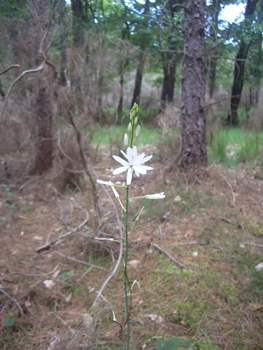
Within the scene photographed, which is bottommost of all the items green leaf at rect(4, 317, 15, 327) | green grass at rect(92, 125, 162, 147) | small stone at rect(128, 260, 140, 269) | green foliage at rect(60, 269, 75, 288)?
green foliage at rect(60, 269, 75, 288)

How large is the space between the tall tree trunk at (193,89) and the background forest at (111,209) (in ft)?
0.10

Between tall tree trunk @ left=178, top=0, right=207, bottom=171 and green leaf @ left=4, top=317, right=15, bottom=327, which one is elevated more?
tall tree trunk @ left=178, top=0, right=207, bottom=171

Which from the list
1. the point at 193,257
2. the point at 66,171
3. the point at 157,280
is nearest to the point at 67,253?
the point at 157,280

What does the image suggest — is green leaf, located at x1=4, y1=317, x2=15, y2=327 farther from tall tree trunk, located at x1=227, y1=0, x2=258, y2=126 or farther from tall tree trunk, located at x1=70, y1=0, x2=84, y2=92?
tall tree trunk, located at x1=227, y1=0, x2=258, y2=126

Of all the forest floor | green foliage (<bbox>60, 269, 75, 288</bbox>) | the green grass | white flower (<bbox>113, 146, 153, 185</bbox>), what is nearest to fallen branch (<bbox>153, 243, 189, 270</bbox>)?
the forest floor

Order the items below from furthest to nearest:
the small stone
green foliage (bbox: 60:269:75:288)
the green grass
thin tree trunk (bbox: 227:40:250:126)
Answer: the green grass, thin tree trunk (bbox: 227:40:250:126), the small stone, green foliage (bbox: 60:269:75:288)

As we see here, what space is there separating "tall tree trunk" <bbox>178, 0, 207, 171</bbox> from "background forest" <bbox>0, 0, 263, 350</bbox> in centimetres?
3

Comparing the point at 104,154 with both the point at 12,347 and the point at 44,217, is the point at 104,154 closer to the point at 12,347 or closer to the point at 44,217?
the point at 44,217

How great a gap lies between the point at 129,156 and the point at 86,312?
147 cm

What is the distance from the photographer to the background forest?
1.78 metres

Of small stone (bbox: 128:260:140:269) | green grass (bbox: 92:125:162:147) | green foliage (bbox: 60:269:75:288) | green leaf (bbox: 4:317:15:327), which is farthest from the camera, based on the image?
green grass (bbox: 92:125:162:147)

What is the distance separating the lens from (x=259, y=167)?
14.0ft

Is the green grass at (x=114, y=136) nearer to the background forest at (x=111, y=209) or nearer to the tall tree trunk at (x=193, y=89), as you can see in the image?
the background forest at (x=111, y=209)

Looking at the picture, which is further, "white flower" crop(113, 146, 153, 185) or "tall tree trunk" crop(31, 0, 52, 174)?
"tall tree trunk" crop(31, 0, 52, 174)
